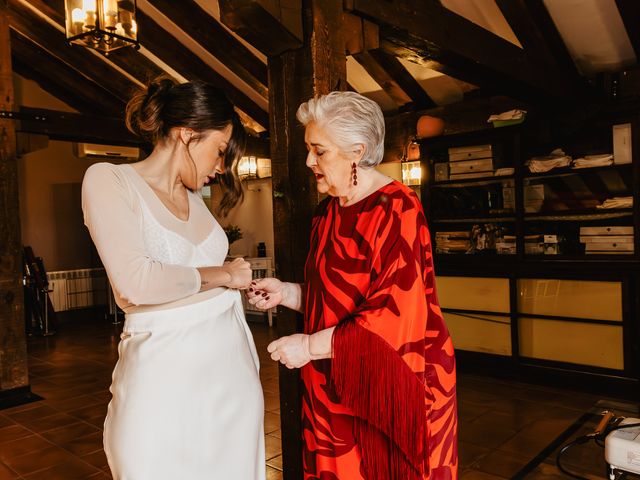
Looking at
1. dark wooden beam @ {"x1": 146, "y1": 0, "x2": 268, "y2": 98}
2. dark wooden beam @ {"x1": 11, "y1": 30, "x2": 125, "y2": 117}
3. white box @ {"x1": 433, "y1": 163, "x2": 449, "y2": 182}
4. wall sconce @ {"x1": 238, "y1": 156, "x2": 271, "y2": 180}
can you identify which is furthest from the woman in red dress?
dark wooden beam @ {"x1": 11, "y1": 30, "x2": 125, "y2": 117}

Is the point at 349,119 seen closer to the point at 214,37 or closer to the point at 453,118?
the point at 453,118

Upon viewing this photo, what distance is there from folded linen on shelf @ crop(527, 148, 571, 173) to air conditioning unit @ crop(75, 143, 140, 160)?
6.50 metres

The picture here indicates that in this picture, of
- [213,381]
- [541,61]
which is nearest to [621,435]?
[213,381]

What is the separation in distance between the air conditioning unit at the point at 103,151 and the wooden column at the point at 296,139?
23.0ft

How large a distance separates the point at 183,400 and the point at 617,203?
414cm

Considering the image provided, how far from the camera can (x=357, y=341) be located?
4.81ft

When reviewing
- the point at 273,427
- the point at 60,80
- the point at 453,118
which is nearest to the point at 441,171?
the point at 453,118

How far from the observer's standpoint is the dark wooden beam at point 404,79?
5676 millimetres

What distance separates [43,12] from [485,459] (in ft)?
21.9

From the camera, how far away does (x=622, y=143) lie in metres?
→ 4.28

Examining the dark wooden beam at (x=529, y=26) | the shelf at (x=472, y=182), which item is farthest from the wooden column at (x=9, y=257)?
the dark wooden beam at (x=529, y=26)

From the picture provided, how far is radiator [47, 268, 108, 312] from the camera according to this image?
28.3 ft

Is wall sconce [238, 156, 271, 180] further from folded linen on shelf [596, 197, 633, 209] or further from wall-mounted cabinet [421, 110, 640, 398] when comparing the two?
folded linen on shelf [596, 197, 633, 209]

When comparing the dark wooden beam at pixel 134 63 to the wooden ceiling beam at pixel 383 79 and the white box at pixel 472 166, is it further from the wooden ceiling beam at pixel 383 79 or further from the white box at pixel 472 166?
the white box at pixel 472 166
